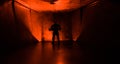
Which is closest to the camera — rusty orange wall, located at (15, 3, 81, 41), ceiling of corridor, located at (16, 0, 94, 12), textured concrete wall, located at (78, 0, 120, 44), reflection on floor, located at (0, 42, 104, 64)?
reflection on floor, located at (0, 42, 104, 64)

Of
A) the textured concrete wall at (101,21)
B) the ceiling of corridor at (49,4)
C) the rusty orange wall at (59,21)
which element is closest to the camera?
the textured concrete wall at (101,21)

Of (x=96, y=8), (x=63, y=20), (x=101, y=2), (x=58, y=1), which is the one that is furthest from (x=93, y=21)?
(x=63, y=20)

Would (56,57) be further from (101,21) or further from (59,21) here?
(59,21)

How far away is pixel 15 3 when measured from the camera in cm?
1167

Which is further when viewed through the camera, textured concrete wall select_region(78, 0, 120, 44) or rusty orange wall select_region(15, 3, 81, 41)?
rusty orange wall select_region(15, 3, 81, 41)

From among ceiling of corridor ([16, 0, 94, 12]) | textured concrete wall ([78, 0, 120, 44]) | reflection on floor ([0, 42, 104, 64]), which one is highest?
ceiling of corridor ([16, 0, 94, 12])

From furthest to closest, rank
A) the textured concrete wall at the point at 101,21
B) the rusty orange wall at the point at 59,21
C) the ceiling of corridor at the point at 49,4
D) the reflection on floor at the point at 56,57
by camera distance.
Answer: the rusty orange wall at the point at 59,21 < the ceiling of corridor at the point at 49,4 < the textured concrete wall at the point at 101,21 < the reflection on floor at the point at 56,57

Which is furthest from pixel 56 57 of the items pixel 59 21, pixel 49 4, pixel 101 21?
pixel 59 21

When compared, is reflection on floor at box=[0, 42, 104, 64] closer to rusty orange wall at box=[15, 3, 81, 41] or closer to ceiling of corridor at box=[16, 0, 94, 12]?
ceiling of corridor at box=[16, 0, 94, 12]

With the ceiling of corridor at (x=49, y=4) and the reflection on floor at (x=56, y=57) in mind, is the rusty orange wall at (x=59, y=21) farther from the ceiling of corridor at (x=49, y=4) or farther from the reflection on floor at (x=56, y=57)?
the reflection on floor at (x=56, y=57)

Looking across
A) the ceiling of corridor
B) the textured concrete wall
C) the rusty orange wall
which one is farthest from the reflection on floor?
the rusty orange wall

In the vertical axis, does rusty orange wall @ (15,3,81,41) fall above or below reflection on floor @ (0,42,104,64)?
above

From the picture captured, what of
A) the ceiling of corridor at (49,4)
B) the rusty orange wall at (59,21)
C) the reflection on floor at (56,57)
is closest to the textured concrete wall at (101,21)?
the ceiling of corridor at (49,4)

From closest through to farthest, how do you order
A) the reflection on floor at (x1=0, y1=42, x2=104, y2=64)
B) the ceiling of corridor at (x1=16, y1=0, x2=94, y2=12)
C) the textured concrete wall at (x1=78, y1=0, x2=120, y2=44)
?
the reflection on floor at (x1=0, y1=42, x2=104, y2=64) → the textured concrete wall at (x1=78, y1=0, x2=120, y2=44) → the ceiling of corridor at (x1=16, y1=0, x2=94, y2=12)
